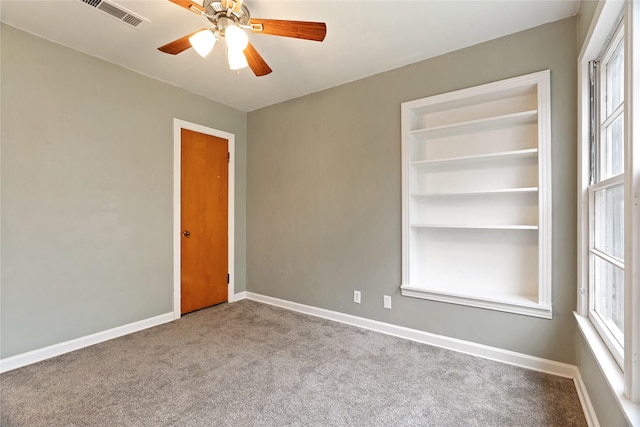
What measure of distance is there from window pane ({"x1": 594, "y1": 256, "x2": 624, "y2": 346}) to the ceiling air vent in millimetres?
3338

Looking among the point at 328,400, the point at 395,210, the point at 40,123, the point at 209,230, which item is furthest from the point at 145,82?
the point at 328,400

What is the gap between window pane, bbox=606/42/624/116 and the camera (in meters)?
1.59

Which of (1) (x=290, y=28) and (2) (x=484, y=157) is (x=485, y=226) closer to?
(2) (x=484, y=157)

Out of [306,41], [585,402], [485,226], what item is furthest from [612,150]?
[306,41]

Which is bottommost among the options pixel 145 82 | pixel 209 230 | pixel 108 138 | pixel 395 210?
pixel 209 230

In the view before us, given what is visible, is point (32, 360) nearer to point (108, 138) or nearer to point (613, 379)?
point (108, 138)

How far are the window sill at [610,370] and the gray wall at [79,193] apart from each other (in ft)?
11.4

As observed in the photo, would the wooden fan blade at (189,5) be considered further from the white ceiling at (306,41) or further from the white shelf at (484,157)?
the white shelf at (484,157)

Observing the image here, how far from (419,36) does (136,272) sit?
3322mm

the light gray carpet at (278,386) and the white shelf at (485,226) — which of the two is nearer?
the light gray carpet at (278,386)

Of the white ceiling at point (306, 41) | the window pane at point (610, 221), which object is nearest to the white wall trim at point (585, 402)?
the window pane at point (610, 221)

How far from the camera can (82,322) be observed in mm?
2619

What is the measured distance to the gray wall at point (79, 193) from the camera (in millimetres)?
2275

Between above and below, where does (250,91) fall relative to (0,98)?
above
